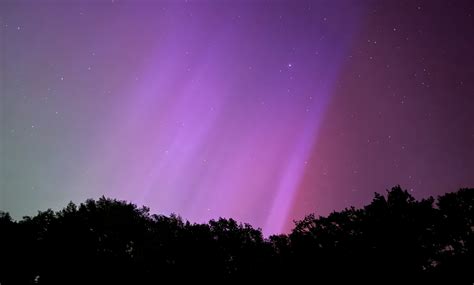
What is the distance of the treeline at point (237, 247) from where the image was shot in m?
30.8

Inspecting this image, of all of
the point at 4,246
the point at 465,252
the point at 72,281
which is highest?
the point at 4,246

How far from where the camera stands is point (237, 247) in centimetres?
4241

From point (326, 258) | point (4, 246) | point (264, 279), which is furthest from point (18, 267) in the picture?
point (326, 258)

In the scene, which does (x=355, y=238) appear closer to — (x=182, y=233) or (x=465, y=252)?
(x=465, y=252)

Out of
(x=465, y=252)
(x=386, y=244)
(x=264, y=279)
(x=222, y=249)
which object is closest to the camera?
(x=465, y=252)

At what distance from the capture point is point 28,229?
4294 cm

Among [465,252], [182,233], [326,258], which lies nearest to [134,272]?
[182,233]

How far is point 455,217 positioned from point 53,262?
43.7 metres

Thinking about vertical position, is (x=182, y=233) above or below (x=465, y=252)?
above

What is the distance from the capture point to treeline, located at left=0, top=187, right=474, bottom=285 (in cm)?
3080

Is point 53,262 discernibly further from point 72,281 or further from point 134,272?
point 134,272

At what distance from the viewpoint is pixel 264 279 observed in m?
36.5

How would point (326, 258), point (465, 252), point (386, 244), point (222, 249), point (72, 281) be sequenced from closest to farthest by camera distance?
point (465, 252)
point (386, 244)
point (326, 258)
point (72, 281)
point (222, 249)

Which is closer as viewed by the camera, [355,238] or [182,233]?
Result: [355,238]
